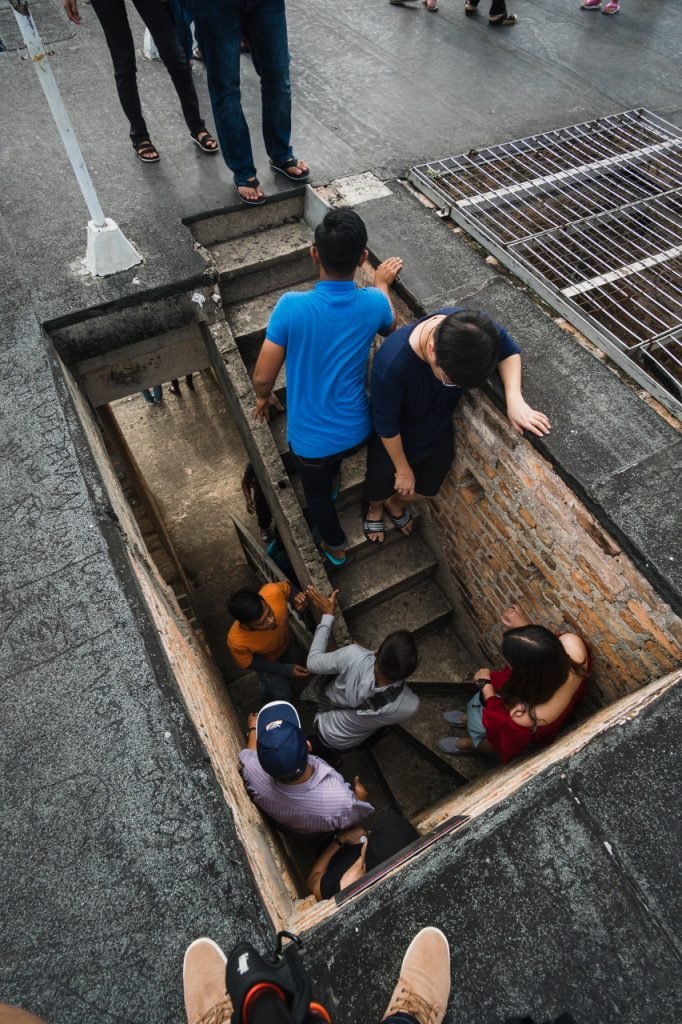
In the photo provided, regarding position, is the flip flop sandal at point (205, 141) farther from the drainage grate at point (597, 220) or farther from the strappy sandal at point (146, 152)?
the drainage grate at point (597, 220)

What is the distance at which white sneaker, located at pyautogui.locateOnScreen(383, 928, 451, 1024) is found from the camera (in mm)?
1731

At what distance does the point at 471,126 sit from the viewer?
521 cm

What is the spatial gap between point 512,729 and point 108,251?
392cm

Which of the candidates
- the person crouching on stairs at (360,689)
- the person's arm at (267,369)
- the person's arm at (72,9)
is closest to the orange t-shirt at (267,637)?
the person crouching on stairs at (360,689)

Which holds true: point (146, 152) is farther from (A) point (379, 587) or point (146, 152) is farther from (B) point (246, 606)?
(A) point (379, 587)

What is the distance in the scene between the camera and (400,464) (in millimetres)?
3459

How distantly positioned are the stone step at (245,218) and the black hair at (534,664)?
3713mm

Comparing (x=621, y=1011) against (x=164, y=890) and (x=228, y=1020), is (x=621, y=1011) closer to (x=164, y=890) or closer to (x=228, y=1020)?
(x=228, y=1020)

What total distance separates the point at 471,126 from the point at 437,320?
3508 mm

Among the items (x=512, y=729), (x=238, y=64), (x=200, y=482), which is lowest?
(x=200, y=482)

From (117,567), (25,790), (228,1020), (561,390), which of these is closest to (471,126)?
(561,390)

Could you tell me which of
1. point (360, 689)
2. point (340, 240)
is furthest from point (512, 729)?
point (340, 240)

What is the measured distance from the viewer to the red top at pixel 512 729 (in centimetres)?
307

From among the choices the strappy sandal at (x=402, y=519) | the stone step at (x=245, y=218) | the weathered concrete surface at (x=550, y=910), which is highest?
the stone step at (x=245, y=218)
